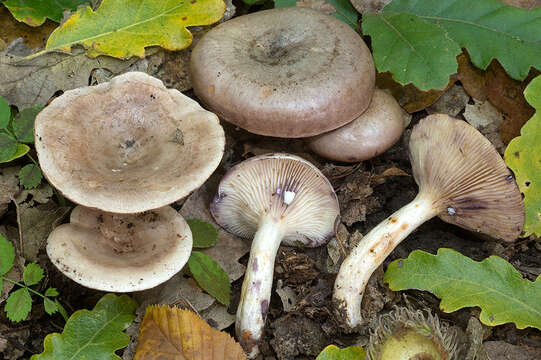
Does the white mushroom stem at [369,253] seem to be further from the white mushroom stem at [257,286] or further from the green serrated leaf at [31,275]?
the green serrated leaf at [31,275]

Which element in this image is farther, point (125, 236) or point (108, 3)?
point (108, 3)

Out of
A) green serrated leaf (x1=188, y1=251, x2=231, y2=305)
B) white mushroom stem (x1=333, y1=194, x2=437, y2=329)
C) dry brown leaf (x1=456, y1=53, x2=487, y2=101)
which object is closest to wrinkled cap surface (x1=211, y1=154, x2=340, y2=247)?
white mushroom stem (x1=333, y1=194, x2=437, y2=329)

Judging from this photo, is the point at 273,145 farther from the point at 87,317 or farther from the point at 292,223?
the point at 87,317

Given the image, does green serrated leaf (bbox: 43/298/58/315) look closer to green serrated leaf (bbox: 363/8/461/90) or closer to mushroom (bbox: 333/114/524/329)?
mushroom (bbox: 333/114/524/329)

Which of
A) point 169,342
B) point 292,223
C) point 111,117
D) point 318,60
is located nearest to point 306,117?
point 318,60

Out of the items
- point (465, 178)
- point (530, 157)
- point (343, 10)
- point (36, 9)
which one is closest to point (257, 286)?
point (465, 178)

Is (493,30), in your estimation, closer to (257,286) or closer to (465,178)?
(465,178)
